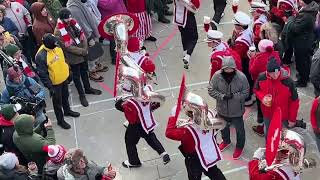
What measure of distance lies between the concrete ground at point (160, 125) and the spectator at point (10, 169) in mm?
2023

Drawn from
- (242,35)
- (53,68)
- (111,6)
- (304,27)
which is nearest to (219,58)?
(242,35)

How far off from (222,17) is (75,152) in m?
6.61

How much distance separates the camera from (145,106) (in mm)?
7293

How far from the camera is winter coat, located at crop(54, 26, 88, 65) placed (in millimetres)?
8695

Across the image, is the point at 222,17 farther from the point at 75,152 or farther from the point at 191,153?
the point at 75,152

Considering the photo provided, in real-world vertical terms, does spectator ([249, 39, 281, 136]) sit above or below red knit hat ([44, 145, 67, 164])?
above

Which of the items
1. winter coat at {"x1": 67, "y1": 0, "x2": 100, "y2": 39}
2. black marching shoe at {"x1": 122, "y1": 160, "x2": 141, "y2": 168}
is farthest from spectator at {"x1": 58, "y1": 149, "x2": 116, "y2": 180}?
winter coat at {"x1": 67, "y1": 0, "x2": 100, "y2": 39}

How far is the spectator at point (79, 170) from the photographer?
19.0 feet

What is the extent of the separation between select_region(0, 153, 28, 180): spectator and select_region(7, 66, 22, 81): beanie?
1.75 m

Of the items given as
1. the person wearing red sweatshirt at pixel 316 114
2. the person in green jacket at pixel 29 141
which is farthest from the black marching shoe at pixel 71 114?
the person wearing red sweatshirt at pixel 316 114

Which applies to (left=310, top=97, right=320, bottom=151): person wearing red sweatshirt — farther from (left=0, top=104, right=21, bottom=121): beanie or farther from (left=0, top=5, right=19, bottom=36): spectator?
(left=0, top=5, right=19, bottom=36): spectator

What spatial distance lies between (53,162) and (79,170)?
0.53 meters

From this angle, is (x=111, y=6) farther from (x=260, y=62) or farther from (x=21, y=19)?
(x=260, y=62)

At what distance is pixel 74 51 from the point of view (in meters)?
8.70
